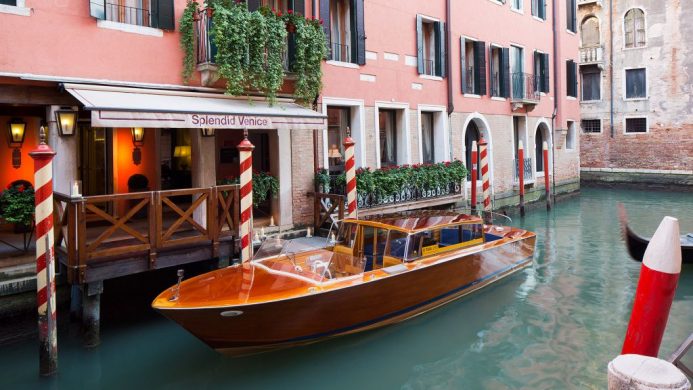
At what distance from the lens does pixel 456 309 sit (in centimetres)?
738

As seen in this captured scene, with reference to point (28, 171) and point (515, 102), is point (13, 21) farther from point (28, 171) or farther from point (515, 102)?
point (515, 102)

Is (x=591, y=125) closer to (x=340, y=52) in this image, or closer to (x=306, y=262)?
(x=340, y=52)

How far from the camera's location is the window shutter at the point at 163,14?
297 inches

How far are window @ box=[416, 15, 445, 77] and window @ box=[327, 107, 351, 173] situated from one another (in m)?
2.74

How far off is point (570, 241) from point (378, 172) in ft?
15.9

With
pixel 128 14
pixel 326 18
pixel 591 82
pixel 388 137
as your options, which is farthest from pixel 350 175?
pixel 591 82

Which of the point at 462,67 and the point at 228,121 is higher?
the point at 462,67

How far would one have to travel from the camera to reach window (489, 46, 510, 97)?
14.9m

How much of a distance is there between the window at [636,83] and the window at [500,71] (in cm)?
1184

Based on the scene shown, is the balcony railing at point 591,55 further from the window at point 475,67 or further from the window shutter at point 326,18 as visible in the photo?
the window shutter at point 326,18

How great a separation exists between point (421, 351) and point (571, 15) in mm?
16786

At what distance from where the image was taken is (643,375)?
72.7 inches

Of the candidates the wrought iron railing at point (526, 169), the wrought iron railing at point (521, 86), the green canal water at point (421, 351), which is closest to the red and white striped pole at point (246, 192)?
the green canal water at point (421, 351)

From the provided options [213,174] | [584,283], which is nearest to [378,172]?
[213,174]
